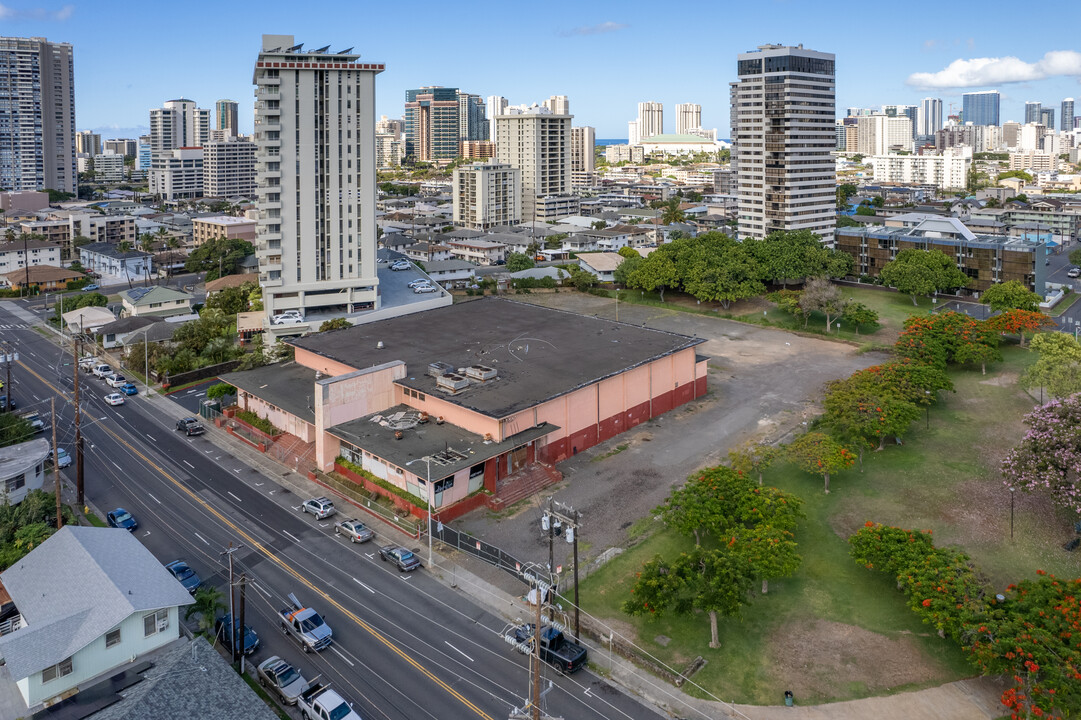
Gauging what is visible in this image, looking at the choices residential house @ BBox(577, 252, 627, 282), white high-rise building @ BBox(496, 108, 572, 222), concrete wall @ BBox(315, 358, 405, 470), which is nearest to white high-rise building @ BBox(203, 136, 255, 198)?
white high-rise building @ BBox(496, 108, 572, 222)

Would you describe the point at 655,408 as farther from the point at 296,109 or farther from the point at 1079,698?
the point at 296,109

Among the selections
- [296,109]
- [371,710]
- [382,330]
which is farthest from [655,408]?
[296,109]

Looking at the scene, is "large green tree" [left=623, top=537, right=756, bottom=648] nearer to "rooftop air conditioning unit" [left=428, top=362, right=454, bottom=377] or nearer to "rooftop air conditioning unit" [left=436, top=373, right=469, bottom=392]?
"rooftop air conditioning unit" [left=436, top=373, right=469, bottom=392]

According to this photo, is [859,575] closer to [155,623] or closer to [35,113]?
[155,623]

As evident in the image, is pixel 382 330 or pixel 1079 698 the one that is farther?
pixel 382 330

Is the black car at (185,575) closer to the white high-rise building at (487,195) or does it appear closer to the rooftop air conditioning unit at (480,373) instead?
the rooftop air conditioning unit at (480,373)

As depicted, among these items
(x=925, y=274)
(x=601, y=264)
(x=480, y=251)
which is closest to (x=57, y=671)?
(x=925, y=274)
